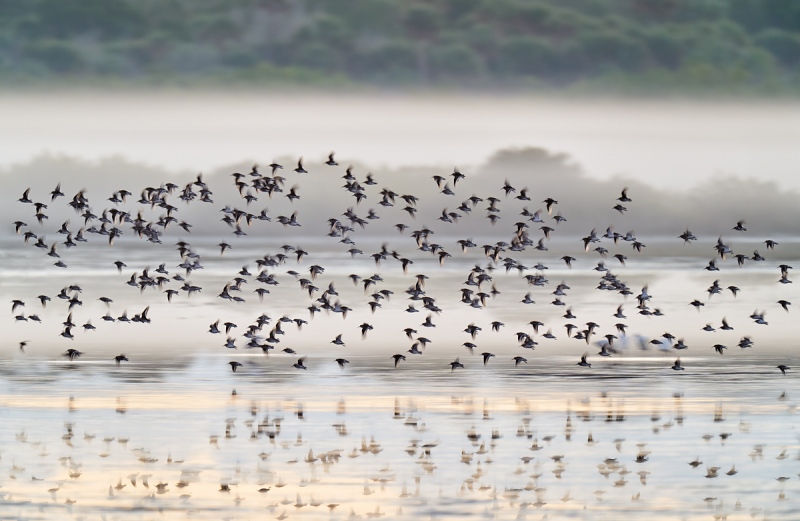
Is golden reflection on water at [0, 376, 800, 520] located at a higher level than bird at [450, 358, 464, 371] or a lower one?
lower

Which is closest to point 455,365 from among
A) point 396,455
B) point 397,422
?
point 397,422

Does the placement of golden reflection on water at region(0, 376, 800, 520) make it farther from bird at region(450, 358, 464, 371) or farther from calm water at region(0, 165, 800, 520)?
bird at region(450, 358, 464, 371)

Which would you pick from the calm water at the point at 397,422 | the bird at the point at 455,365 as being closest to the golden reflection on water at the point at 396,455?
the calm water at the point at 397,422

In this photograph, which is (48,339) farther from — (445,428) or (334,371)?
(445,428)

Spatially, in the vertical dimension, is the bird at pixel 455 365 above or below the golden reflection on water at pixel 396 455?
above

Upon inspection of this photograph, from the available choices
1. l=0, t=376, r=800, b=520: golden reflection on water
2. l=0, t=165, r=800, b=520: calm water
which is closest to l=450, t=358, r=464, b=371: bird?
l=0, t=165, r=800, b=520: calm water

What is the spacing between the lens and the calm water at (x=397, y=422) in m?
27.3

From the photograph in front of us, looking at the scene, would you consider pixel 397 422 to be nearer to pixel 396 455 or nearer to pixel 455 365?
pixel 396 455

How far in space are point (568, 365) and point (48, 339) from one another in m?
19.7

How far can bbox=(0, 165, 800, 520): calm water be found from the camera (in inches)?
1075

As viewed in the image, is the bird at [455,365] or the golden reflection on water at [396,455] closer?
the golden reflection on water at [396,455]

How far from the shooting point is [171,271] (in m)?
105

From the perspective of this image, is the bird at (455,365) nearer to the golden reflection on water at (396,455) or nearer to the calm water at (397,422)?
the calm water at (397,422)

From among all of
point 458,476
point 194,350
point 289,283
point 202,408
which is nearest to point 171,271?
point 289,283
